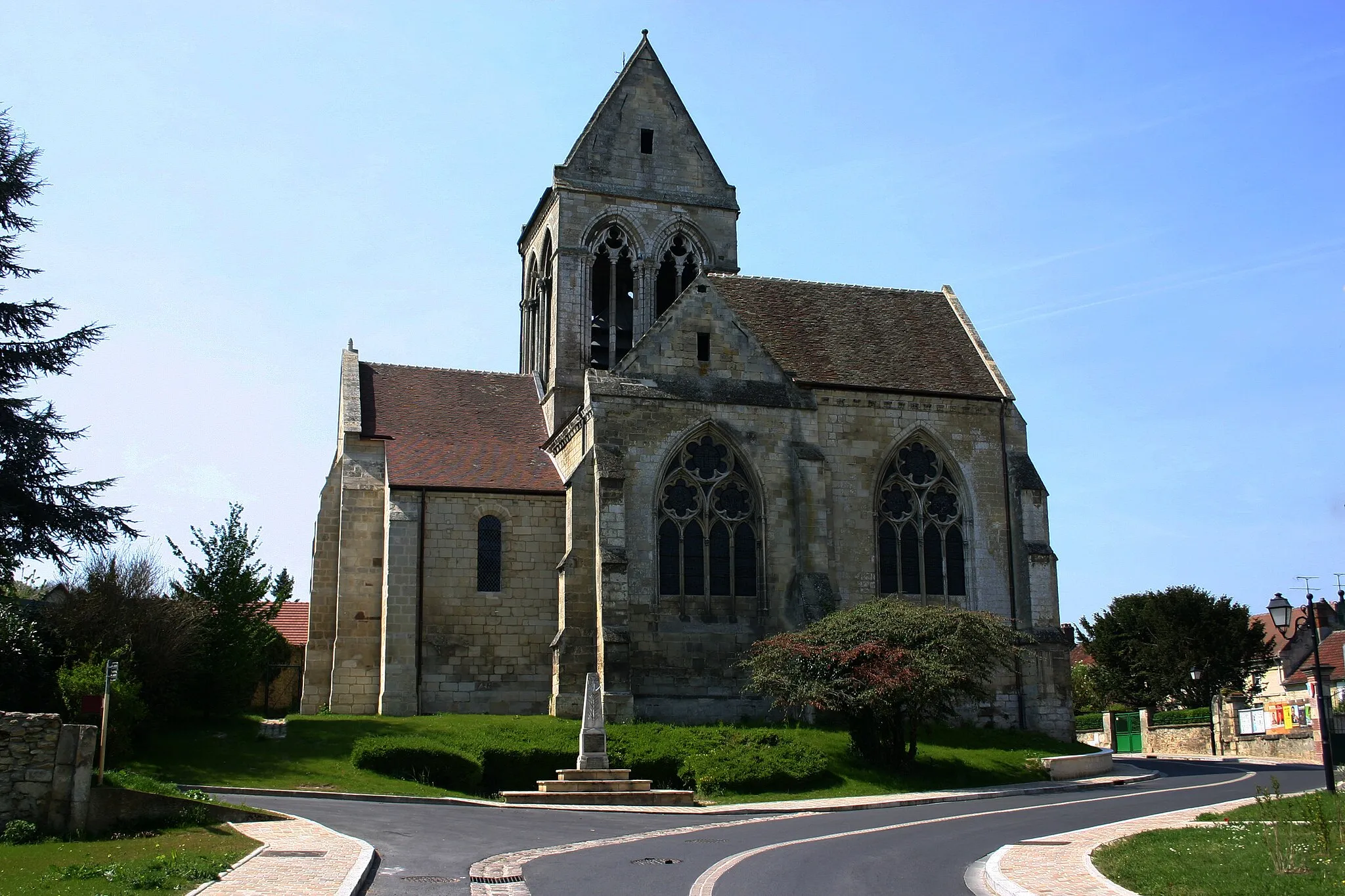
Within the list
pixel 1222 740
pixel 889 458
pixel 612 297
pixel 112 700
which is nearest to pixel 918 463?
pixel 889 458

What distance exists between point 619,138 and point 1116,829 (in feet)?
95.0

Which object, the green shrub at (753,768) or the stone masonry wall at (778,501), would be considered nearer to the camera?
the green shrub at (753,768)

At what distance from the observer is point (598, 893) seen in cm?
1246

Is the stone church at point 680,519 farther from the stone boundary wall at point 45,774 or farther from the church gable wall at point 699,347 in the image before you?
the stone boundary wall at point 45,774

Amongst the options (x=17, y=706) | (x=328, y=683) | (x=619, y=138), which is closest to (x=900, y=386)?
(x=619, y=138)

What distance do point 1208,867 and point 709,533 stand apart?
19.1 metres

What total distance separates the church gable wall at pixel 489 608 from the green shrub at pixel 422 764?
6990mm

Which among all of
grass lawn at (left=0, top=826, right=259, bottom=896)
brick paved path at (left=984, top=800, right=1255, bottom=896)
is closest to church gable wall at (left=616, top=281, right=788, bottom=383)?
brick paved path at (left=984, top=800, right=1255, bottom=896)

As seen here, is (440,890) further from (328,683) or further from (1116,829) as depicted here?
(328,683)

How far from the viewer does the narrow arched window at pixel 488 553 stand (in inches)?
1271

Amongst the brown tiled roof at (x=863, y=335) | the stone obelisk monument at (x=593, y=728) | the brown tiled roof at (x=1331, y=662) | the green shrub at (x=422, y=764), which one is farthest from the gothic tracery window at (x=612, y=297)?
the brown tiled roof at (x=1331, y=662)

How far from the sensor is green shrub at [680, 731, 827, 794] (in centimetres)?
2428

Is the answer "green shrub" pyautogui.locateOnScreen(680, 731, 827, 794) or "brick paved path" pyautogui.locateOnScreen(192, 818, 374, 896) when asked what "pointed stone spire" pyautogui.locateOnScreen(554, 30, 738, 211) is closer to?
"green shrub" pyautogui.locateOnScreen(680, 731, 827, 794)

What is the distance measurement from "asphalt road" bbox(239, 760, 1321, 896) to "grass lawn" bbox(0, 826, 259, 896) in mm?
1818
